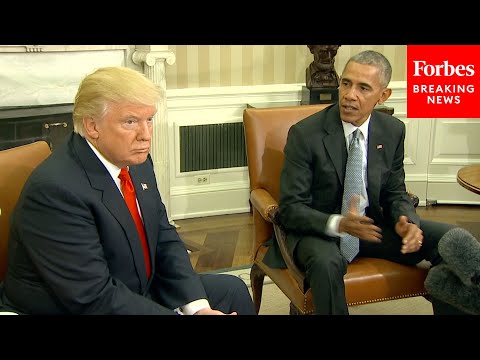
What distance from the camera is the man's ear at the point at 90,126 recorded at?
172 cm

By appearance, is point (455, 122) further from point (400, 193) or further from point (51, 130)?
point (51, 130)

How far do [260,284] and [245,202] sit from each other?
5.84 ft

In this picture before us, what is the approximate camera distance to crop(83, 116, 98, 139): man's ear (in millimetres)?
1717

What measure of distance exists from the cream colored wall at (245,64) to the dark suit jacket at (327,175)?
1793mm

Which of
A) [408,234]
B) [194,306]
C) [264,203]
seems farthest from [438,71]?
[194,306]

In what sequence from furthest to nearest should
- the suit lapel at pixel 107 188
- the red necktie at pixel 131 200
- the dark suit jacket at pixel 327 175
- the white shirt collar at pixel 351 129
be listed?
the white shirt collar at pixel 351 129, the dark suit jacket at pixel 327 175, the red necktie at pixel 131 200, the suit lapel at pixel 107 188

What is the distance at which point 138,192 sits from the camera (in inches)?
73.5

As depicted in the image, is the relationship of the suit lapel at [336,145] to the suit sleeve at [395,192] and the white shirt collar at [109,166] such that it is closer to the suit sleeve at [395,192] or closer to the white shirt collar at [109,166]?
the suit sleeve at [395,192]

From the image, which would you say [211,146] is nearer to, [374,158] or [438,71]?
[374,158]

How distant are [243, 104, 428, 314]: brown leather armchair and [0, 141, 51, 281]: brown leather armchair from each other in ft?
2.96

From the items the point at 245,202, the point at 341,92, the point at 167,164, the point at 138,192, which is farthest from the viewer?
the point at 245,202

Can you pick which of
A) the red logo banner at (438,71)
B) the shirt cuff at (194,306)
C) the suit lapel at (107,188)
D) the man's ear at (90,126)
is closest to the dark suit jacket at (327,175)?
the red logo banner at (438,71)
